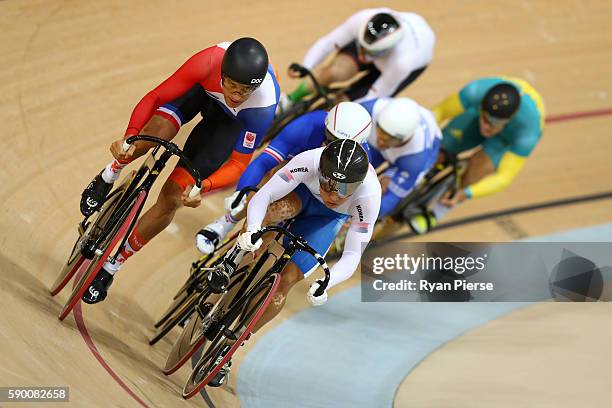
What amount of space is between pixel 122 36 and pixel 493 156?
9.81 ft

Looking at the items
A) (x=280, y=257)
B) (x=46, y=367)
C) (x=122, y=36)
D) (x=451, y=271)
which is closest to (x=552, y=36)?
(x=451, y=271)

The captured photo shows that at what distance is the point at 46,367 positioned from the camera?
14.4ft

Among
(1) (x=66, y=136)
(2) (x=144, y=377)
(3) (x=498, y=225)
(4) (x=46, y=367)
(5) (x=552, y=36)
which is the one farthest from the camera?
(5) (x=552, y=36)

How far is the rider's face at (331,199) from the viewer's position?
4.45 m

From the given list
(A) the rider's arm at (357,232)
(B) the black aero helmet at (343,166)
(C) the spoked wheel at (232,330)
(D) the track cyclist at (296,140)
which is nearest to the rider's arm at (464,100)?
(D) the track cyclist at (296,140)

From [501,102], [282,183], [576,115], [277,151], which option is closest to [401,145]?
[501,102]

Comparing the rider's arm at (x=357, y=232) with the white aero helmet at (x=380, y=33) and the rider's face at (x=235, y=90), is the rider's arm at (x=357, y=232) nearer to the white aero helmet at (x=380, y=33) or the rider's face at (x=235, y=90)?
the rider's face at (x=235, y=90)

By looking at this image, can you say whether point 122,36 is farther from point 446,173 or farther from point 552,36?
point 552,36

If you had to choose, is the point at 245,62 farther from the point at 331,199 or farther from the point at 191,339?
the point at 191,339

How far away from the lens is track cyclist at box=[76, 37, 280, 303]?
4797 mm

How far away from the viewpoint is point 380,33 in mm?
6527

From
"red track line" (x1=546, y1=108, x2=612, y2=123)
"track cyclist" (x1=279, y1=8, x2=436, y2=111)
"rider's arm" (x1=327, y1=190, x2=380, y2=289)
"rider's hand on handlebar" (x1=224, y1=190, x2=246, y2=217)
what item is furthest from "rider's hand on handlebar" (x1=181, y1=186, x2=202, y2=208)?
"red track line" (x1=546, y1=108, x2=612, y2=123)

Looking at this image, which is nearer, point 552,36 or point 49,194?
point 49,194

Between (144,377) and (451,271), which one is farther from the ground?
(144,377)
